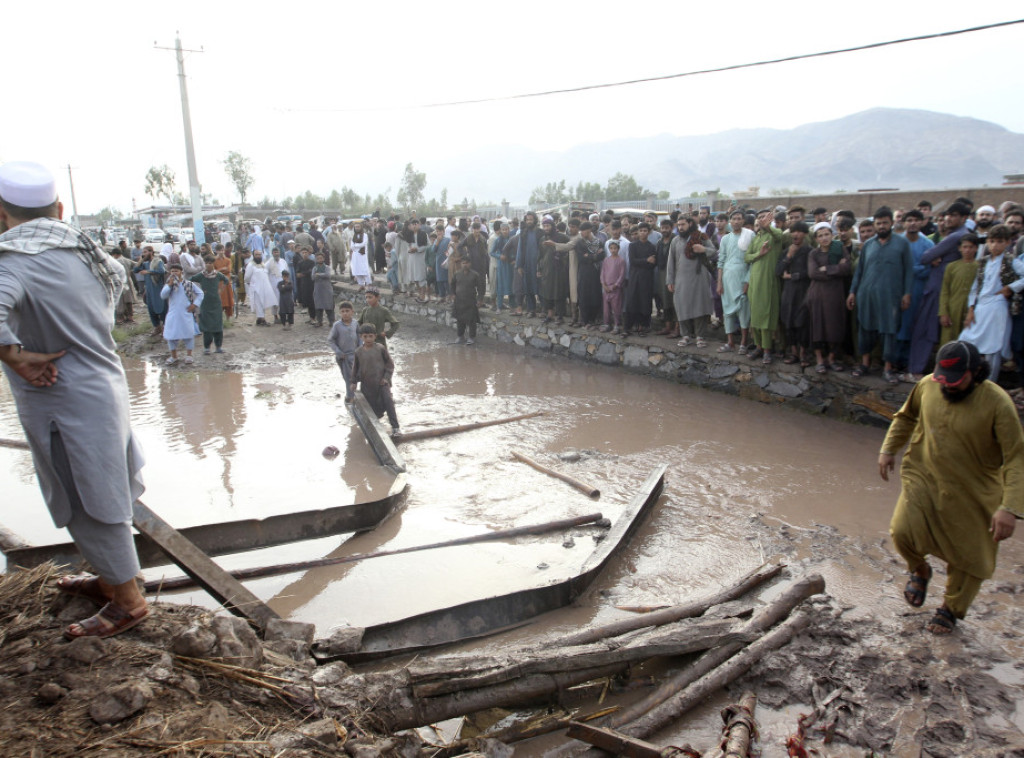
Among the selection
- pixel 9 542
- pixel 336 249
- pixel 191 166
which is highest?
pixel 191 166

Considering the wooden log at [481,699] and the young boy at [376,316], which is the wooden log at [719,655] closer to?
the wooden log at [481,699]

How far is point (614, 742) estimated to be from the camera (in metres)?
2.89

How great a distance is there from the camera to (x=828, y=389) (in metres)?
8.56

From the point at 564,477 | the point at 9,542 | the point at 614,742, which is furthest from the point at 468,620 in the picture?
the point at 564,477

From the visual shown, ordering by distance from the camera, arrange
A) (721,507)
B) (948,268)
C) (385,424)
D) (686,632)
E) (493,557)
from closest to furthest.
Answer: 1. (686,632)
2. (493,557)
3. (721,507)
4. (948,268)
5. (385,424)

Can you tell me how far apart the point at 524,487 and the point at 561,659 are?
3.54m

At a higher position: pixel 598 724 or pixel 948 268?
pixel 948 268

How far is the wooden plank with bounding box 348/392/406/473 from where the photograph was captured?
23.6ft

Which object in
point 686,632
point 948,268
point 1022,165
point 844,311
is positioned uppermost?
point 1022,165

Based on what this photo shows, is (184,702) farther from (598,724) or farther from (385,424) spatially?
(385,424)

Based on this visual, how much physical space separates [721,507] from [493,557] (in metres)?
2.17

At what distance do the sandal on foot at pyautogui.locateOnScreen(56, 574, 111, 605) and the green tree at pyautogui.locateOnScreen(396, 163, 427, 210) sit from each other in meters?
53.2

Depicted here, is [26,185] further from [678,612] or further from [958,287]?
[958,287]

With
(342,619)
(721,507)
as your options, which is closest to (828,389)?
(721,507)
